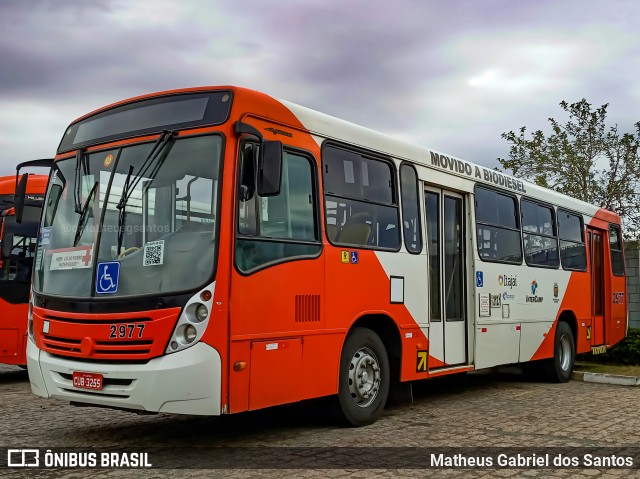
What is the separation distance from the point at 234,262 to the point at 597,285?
10036mm

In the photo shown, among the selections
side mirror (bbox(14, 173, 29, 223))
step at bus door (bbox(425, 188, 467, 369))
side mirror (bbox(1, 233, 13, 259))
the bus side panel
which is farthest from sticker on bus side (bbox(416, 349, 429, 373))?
the bus side panel

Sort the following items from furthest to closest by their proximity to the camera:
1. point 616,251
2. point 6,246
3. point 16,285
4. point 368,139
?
point 616,251
point 16,285
point 6,246
point 368,139

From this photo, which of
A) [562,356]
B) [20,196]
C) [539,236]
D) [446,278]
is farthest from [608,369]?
[20,196]

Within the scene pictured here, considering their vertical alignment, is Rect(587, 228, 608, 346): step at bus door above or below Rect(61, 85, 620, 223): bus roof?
below

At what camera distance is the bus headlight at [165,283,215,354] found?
5.71 meters

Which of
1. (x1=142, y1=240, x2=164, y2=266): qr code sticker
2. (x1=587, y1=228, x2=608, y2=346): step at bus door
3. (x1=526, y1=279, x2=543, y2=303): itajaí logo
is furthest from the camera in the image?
(x1=587, y1=228, x2=608, y2=346): step at bus door

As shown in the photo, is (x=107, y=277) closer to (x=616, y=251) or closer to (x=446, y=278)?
(x=446, y=278)

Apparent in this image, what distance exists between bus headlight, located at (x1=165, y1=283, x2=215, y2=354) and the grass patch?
9.29m

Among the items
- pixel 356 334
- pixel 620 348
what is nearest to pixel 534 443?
pixel 356 334

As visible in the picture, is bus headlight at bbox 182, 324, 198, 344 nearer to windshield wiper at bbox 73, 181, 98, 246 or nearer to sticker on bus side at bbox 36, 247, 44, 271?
windshield wiper at bbox 73, 181, 98, 246

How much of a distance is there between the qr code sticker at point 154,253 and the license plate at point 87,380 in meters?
1.01

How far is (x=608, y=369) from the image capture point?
13570 millimetres

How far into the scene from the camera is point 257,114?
21.3 ft

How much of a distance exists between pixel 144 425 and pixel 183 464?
1.95 meters
